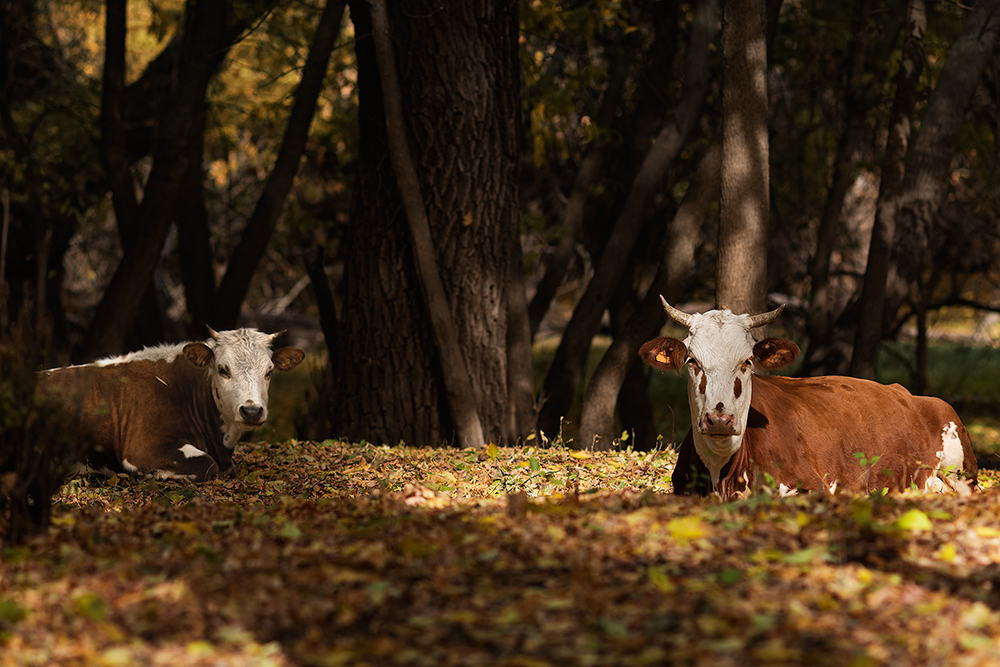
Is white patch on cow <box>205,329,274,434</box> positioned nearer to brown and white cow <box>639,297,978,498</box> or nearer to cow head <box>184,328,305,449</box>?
cow head <box>184,328,305,449</box>

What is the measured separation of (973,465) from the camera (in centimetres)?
671

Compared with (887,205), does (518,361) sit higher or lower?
lower

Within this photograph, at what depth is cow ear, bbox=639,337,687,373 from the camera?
600 centimetres

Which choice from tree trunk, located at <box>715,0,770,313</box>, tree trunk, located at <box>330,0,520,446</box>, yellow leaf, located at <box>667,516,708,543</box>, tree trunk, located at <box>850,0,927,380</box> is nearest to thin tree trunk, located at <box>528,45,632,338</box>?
tree trunk, located at <box>330,0,520,446</box>

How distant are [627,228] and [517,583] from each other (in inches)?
291

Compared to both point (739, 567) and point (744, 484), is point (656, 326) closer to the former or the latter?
point (744, 484)

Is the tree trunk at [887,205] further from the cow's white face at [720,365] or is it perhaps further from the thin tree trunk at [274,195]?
the thin tree trunk at [274,195]

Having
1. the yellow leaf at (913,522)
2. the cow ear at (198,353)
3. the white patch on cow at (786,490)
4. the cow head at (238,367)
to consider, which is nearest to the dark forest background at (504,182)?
the cow ear at (198,353)

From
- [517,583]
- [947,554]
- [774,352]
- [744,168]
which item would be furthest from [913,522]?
[744,168]

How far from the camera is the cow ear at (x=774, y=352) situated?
5945mm

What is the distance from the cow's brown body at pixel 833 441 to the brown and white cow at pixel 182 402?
11.2 feet

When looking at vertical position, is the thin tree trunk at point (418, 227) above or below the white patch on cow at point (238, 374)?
above

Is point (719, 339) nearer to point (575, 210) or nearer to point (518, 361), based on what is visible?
point (518, 361)

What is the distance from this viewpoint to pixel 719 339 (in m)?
5.77
